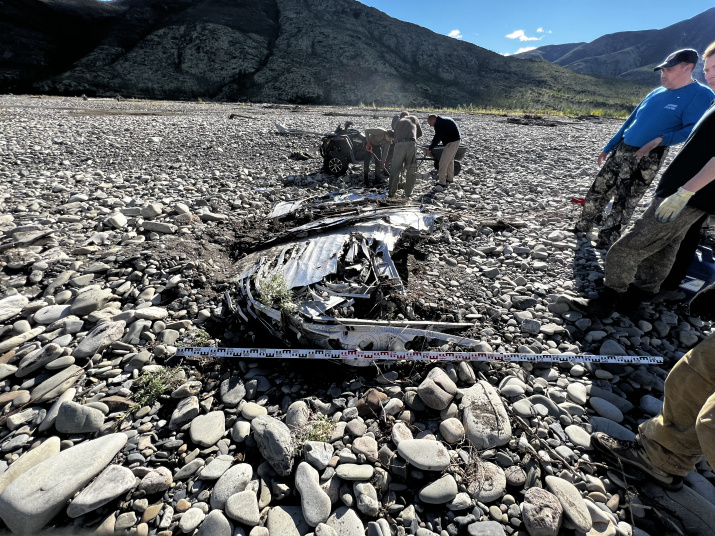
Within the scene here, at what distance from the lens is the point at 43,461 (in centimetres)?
200

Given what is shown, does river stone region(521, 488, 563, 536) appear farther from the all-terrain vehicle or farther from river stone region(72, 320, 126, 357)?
the all-terrain vehicle

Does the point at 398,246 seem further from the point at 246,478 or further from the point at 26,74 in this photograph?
the point at 26,74

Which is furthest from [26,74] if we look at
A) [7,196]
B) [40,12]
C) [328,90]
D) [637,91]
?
[637,91]

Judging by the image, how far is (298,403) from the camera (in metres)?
2.56

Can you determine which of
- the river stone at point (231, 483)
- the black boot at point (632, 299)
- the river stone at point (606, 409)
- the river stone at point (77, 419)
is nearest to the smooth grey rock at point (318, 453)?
the river stone at point (231, 483)

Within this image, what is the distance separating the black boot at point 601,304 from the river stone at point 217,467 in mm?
3807

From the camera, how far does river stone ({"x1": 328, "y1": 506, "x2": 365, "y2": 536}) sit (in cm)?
179

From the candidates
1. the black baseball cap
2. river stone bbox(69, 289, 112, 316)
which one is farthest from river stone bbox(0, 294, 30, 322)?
the black baseball cap

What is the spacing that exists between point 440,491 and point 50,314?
3997mm

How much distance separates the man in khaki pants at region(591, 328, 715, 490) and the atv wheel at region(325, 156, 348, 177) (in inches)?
324

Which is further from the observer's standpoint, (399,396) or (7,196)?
(7,196)

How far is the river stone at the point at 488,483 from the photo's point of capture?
6.47ft

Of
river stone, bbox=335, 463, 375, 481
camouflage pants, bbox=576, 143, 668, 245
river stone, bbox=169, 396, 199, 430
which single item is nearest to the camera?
river stone, bbox=335, 463, 375, 481

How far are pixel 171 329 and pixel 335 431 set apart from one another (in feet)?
6.74
